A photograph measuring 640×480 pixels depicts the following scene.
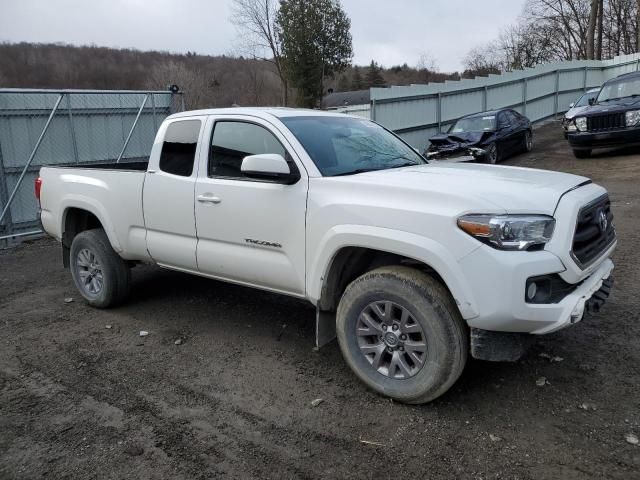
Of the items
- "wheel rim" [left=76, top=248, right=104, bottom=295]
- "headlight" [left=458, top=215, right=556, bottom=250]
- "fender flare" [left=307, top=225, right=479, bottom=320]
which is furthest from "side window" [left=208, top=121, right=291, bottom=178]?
"wheel rim" [left=76, top=248, right=104, bottom=295]

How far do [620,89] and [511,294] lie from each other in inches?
487

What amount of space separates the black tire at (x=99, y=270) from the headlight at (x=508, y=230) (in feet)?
12.2

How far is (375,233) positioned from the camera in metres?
3.46

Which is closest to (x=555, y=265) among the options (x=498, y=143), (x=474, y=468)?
(x=474, y=468)

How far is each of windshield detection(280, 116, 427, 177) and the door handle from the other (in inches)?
31.1

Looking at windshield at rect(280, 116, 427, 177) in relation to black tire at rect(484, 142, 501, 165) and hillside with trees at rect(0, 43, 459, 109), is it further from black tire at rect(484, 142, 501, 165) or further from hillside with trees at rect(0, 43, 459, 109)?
hillside with trees at rect(0, 43, 459, 109)

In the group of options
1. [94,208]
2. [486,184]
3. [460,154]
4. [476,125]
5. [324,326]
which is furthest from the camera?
[476,125]

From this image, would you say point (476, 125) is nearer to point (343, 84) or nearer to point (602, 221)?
point (602, 221)

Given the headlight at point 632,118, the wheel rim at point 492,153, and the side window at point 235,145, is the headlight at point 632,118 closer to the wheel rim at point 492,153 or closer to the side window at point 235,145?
the wheel rim at point 492,153

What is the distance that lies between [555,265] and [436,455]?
1.24m

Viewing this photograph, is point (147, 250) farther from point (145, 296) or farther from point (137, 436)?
point (137, 436)

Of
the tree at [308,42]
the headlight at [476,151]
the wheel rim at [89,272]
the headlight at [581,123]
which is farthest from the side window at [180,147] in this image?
the tree at [308,42]

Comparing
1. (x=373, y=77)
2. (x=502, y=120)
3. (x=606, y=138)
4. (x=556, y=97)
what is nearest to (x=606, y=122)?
(x=606, y=138)

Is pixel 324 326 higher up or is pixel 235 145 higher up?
pixel 235 145
